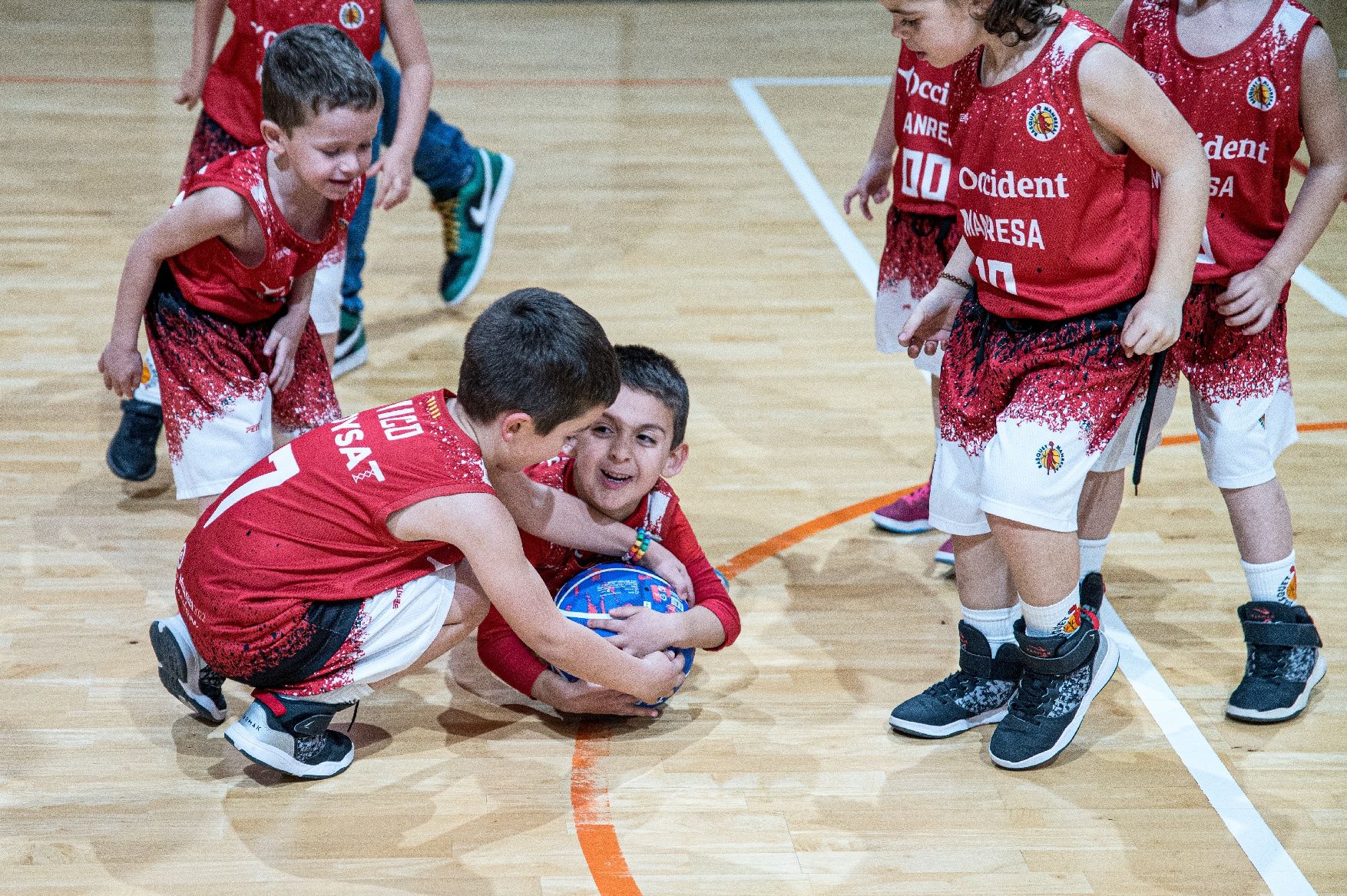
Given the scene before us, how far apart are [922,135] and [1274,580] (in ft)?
3.74

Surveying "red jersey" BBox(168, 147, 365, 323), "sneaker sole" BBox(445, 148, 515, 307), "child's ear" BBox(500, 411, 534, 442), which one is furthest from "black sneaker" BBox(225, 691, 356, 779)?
"sneaker sole" BBox(445, 148, 515, 307)

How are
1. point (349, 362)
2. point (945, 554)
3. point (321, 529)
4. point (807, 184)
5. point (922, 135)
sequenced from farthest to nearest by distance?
point (807, 184) → point (349, 362) → point (945, 554) → point (922, 135) → point (321, 529)

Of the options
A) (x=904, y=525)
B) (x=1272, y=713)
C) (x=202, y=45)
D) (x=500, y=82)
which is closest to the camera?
(x=1272, y=713)

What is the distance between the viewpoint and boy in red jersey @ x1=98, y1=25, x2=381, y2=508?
275 cm

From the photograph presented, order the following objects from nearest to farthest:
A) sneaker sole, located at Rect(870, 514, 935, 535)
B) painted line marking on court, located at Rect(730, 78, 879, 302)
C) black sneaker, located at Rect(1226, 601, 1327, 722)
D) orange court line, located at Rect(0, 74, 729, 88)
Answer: black sneaker, located at Rect(1226, 601, 1327, 722) < sneaker sole, located at Rect(870, 514, 935, 535) < painted line marking on court, located at Rect(730, 78, 879, 302) < orange court line, located at Rect(0, 74, 729, 88)

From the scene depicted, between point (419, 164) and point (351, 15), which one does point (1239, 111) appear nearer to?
point (351, 15)

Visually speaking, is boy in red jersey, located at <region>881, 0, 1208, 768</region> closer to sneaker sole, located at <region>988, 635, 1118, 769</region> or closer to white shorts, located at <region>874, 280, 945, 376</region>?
sneaker sole, located at <region>988, 635, 1118, 769</region>

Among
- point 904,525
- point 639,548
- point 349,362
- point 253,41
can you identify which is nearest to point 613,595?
point 639,548

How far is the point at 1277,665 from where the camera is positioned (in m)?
2.77

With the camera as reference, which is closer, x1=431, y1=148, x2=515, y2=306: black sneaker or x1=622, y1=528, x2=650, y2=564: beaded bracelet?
x1=622, y1=528, x2=650, y2=564: beaded bracelet

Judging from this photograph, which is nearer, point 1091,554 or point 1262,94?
point 1262,94

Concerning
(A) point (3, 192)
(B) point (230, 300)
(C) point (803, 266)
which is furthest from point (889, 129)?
(A) point (3, 192)

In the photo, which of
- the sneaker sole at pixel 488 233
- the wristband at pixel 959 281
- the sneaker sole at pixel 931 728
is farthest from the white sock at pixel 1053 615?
the sneaker sole at pixel 488 233

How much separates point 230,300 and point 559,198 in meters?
2.93
